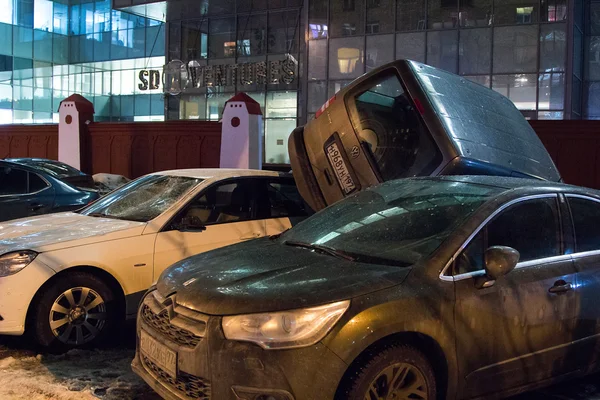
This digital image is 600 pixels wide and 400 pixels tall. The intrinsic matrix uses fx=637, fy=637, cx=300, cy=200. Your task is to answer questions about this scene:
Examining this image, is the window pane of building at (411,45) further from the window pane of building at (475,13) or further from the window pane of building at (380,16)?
the window pane of building at (475,13)

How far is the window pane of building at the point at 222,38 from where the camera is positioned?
25953mm

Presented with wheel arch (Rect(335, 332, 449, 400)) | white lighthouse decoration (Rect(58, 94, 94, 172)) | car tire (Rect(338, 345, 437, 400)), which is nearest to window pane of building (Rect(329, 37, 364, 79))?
white lighthouse decoration (Rect(58, 94, 94, 172))

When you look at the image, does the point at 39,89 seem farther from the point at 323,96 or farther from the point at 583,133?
the point at 583,133

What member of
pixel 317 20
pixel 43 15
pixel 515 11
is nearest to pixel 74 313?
pixel 515 11

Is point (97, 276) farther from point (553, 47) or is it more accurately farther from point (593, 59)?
point (593, 59)

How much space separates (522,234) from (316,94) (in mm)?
19463

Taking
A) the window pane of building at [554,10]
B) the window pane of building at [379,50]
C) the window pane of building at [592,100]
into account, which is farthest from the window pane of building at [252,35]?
the window pane of building at [592,100]

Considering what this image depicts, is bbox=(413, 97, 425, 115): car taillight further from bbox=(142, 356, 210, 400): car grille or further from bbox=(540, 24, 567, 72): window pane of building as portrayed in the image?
bbox=(540, 24, 567, 72): window pane of building

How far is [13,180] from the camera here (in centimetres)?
858

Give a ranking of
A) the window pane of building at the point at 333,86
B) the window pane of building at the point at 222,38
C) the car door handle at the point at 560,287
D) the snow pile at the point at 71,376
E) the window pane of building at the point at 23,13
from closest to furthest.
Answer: the car door handle at the point at 560,287, the snow pile at the point at 71,376, the window pane of building at the point at 333,86, the window pane of building at the point at 222,38, the window pane of building at the point at 23,13

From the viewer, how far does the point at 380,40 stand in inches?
865

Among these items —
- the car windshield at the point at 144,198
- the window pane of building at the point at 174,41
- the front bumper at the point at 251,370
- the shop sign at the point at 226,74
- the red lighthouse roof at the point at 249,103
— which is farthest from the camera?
the window pane of building at the point at 174,41

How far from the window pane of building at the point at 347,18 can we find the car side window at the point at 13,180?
1581 cm

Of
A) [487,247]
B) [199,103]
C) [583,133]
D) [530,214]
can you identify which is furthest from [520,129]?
[199,103]
